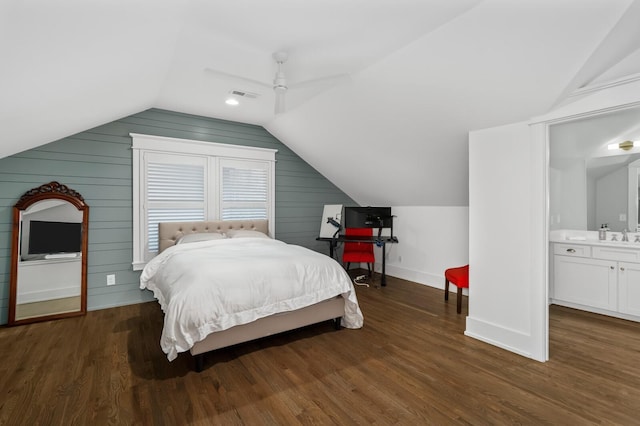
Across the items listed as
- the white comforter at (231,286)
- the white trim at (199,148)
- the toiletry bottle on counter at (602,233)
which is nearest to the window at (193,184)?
the white trim at (199,148)

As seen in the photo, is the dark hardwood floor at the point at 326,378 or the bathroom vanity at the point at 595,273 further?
the bathroom vanity at the point at 595,273

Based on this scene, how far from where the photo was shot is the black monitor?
4.96m

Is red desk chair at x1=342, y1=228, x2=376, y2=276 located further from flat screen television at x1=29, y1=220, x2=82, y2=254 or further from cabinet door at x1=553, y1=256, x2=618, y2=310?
flat screen television at x1=29, y1=220, x2=82, y2=254

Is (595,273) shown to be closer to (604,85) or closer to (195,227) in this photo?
(604,85)

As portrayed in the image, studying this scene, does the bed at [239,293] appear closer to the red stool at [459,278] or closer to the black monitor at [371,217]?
the red stool at [459,278]

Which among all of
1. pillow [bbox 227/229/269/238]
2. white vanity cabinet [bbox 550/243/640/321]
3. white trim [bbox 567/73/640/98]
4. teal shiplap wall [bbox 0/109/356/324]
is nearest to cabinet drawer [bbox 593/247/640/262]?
white vanity cabinet [bbox 550/243/640/321]

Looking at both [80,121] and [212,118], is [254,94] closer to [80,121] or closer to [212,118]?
[212,118]

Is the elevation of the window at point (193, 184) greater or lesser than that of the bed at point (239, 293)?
greater

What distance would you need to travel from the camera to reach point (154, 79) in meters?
2.97

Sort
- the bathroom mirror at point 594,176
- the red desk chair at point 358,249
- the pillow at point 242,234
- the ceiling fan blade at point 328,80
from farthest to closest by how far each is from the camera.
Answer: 1. the red desk chair at point 358,249
2. the pillow at point 242,234
3. the bathroom mirror at point 594,176
4. the ceiling fan blade at point 328,80

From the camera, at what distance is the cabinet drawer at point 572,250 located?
3594 mm

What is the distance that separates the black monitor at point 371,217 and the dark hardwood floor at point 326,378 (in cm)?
197

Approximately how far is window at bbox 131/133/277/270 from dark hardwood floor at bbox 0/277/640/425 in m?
1.39

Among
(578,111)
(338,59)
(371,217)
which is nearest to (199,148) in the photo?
(338,59)
